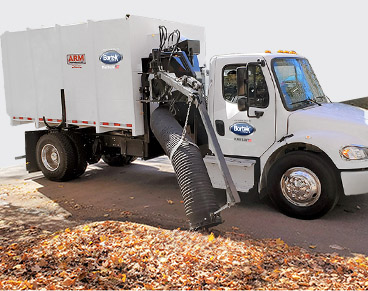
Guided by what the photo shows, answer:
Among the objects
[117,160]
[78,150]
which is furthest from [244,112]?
[117,160]

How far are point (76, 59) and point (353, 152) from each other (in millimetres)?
5887

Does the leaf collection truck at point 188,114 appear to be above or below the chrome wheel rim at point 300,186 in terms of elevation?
above

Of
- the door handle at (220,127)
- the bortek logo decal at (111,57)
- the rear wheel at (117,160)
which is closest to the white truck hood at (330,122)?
the door handle at (220,127)

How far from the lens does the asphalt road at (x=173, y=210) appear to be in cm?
661

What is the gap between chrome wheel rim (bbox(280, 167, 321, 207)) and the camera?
7105 mm

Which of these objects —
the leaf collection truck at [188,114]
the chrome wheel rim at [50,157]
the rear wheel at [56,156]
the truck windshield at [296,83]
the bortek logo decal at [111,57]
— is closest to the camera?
the leaf collection truck at [188,114]

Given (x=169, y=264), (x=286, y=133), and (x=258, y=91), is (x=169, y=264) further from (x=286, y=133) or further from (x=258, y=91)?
(x=258, y=91)

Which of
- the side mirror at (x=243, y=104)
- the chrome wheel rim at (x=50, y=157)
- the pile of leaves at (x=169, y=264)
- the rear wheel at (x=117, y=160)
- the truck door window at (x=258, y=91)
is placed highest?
the truck door window at (x=258, y=91)

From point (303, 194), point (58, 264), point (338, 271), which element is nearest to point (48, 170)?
point (58, 264)

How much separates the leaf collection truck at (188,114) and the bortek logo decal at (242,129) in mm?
20

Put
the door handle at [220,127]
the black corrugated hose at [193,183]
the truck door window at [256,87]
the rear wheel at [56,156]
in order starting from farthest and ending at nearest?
1. the rear wheel at [56,156]
2. the door handle at [220,127]
3. the truck door window at [256,87]
4. the black corrugated hose at [193,183]

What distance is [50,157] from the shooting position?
10500 mm

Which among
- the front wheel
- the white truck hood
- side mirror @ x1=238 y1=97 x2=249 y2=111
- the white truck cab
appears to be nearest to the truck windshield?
the white truck cab

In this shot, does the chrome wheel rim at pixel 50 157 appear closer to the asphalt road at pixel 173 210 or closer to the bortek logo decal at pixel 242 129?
the asphalt road at pixel 173 210
